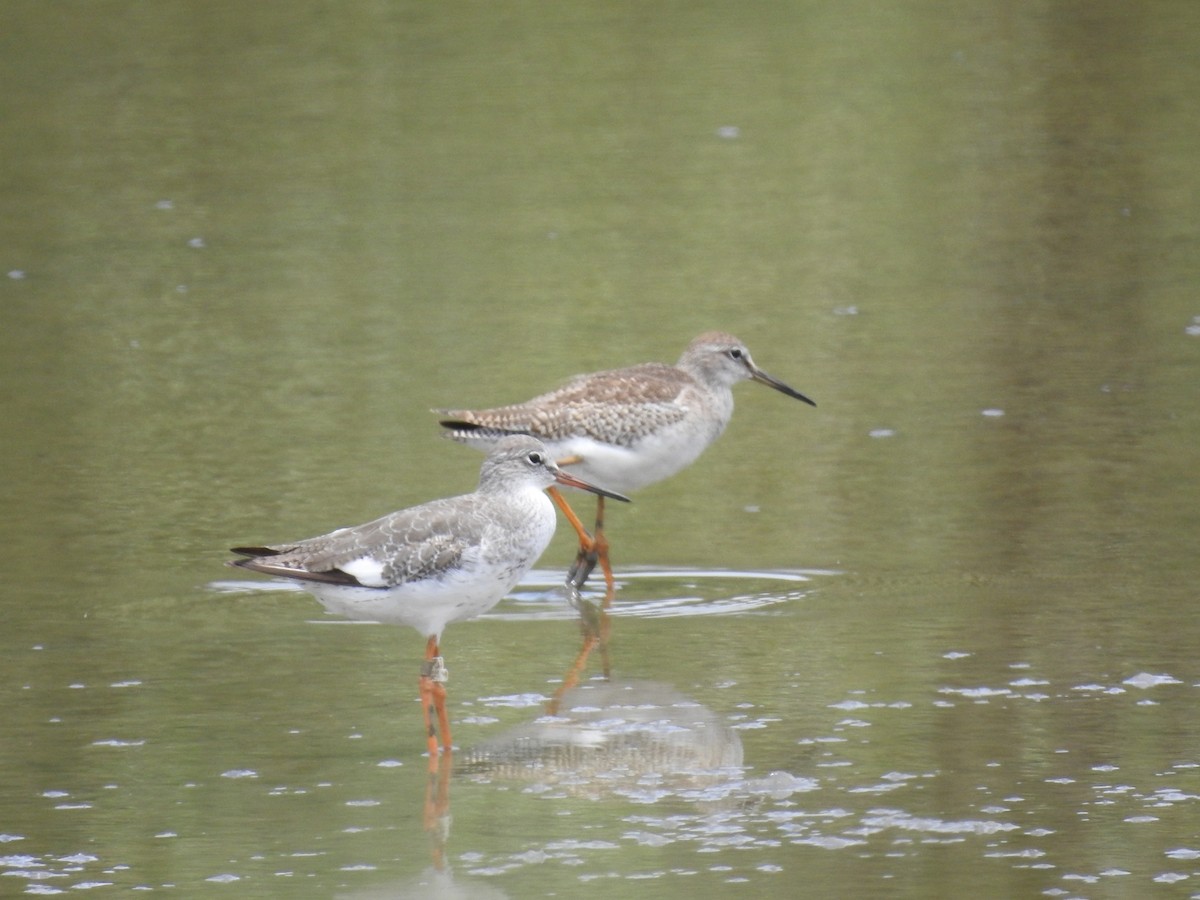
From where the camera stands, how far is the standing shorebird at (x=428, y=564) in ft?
23.6

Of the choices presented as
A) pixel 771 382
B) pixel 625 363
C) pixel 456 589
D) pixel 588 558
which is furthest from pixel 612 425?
pixel 625 363

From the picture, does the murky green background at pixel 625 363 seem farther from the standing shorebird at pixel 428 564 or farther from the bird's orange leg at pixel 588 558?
the standing shorebird at pixel 428 564

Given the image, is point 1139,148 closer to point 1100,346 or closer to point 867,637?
point 1100,346

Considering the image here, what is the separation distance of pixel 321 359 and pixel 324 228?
2.93 metres

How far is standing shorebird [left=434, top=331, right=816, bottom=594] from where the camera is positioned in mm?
9656

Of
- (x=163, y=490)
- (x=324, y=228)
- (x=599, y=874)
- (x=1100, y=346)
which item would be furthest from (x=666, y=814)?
(x=324, y=228)

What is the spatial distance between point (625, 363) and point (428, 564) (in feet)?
17.4

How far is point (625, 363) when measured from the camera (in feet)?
40.6

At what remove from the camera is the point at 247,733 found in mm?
7445

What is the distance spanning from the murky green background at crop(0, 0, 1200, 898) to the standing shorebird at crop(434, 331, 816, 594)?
15.0 inches

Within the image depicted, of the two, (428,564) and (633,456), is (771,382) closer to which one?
(633,456)

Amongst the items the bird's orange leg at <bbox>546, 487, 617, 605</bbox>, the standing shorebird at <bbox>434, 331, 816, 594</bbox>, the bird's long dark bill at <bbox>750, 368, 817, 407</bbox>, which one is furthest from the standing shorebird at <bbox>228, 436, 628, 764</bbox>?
the bird's long dark bill at <bbox>750, 368, 817, 407</bbox>

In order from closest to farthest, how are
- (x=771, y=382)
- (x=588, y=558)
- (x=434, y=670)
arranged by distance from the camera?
(x=434, y=670), (x=588, y=558), (x=771, y=382)

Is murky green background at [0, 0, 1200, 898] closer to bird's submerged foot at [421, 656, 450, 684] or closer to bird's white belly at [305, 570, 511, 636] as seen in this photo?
bird's submerged foot at [421, 656, 450, 684]
